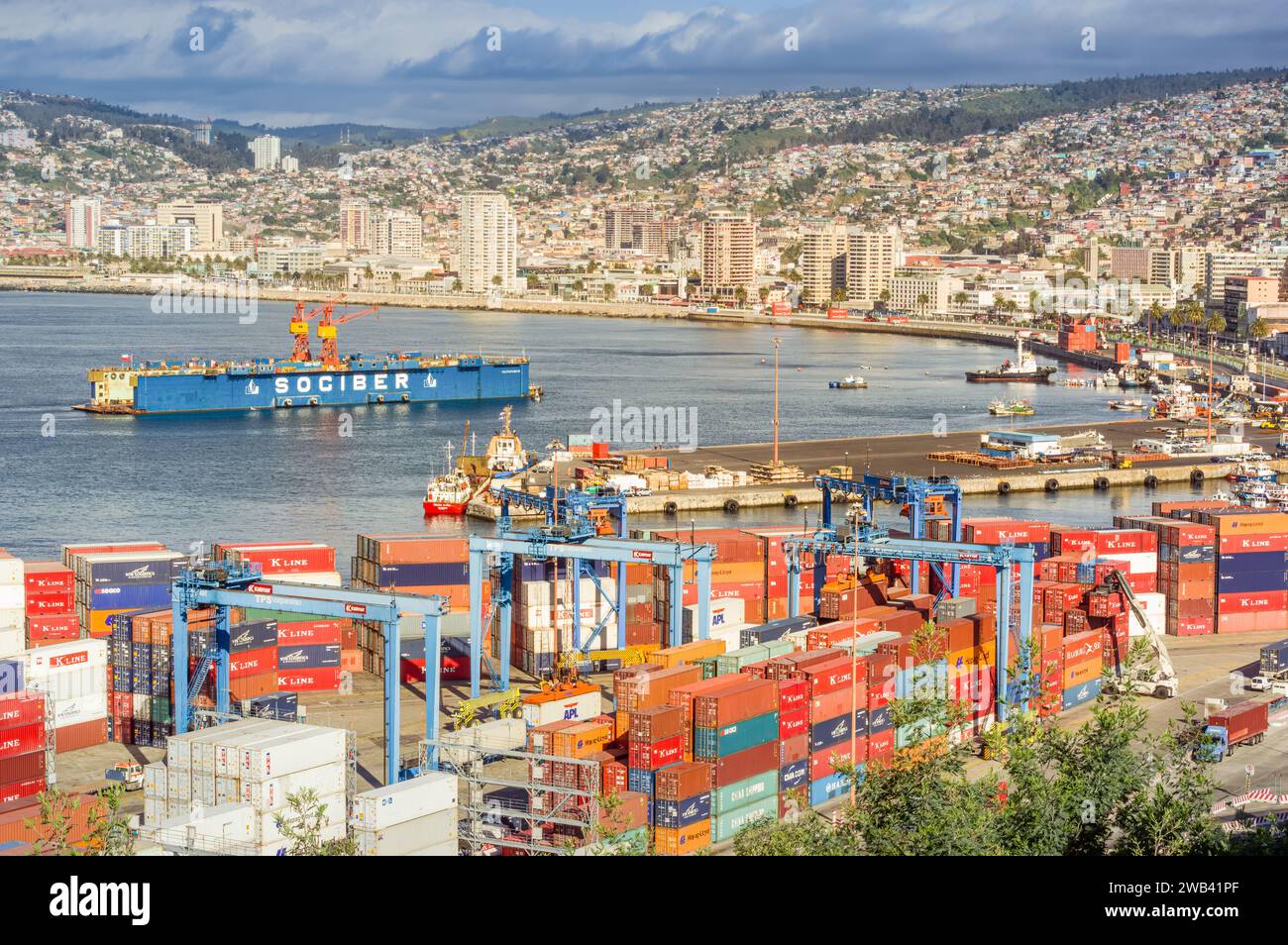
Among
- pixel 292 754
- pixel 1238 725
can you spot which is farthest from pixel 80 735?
pixel 1238 725

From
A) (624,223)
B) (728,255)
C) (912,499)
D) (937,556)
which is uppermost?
(624,223)

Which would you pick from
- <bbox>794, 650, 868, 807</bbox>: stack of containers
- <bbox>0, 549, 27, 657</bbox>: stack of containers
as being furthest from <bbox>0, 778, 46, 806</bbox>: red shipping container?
<bbox>794, 650, 868, 807</bbox>: stack of containers

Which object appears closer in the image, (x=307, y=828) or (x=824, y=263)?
(x=307, y=828)

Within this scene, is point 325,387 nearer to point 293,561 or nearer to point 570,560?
point 293,561

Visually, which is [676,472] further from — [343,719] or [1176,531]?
[343,719]

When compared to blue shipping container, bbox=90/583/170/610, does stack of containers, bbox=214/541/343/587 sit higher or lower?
higher

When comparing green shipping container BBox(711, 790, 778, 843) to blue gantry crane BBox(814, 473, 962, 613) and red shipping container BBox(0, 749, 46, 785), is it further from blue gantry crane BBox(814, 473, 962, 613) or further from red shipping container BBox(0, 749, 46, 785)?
blue gantry crane BBox(814, 473, 962, 613)
